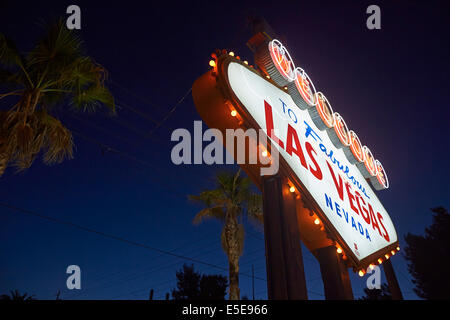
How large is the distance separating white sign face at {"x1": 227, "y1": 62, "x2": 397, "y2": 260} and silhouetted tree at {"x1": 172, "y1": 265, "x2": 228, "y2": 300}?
97.0 feet

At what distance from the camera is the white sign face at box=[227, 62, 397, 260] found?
5089mm

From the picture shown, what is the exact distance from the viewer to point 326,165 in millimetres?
6730

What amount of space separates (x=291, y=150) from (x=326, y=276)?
8.70 feet

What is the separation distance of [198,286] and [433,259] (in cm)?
2590

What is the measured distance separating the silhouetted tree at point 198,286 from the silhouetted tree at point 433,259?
852 inches

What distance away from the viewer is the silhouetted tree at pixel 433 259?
3152 cm

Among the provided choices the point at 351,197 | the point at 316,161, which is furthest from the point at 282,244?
the point at 351,197

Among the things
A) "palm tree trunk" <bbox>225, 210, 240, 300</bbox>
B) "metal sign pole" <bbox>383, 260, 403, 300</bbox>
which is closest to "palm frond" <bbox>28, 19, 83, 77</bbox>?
"palm tree trunk" <bbox>225, 210, 240, 300</bbox>

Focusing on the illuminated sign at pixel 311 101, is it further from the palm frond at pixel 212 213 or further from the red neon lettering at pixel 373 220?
the palm frond at pixel 212 213

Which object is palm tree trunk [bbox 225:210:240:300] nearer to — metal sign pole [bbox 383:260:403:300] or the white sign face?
metal sign pole [bbox 383:260:403:300]

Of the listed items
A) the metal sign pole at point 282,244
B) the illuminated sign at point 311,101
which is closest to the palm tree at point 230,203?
the illuminated sign at point 311,101
